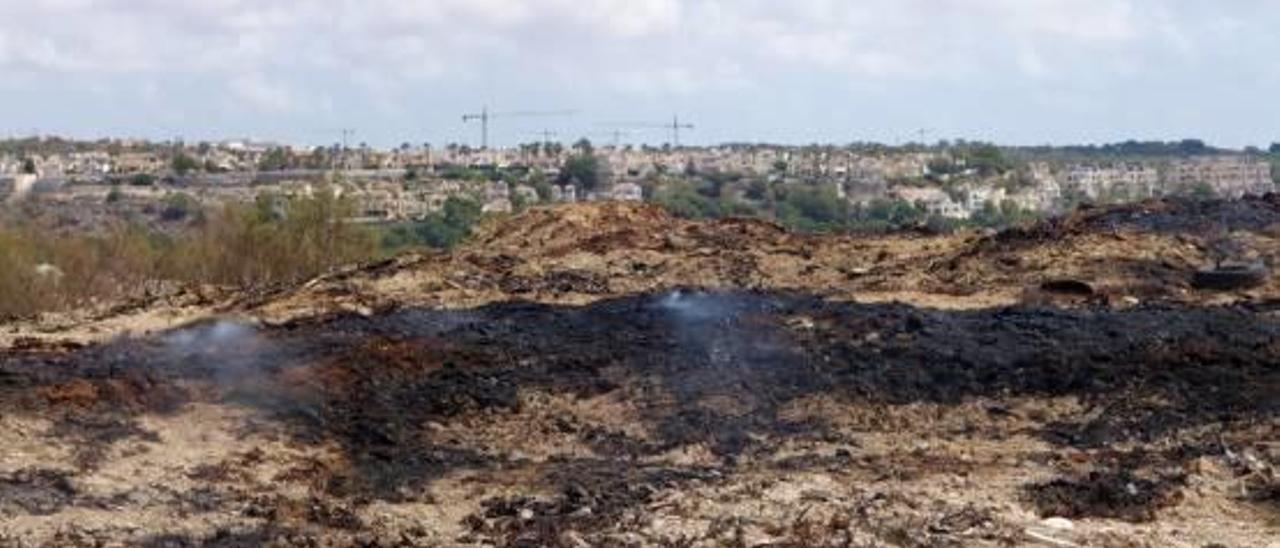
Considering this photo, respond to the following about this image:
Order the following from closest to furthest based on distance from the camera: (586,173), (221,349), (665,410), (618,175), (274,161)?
(665,410) < (221,349) < (586,173) < (618,175) < (274,161)

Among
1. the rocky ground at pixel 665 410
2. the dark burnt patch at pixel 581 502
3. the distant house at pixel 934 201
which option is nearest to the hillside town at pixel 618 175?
the distant house at pixel 934 201

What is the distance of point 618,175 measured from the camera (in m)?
65.5

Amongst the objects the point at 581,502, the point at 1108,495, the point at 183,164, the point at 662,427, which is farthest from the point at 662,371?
the point at 183,164

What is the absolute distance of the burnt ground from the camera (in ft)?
28.5

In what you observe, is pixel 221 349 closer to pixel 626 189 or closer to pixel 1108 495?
pixel 1108 495

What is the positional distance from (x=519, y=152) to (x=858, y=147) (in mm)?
15703

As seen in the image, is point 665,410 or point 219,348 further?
point 219,348

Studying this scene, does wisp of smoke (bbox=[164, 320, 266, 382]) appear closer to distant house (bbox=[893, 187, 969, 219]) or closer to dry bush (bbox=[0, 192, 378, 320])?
dry bush (bbox=[0, 192, 378, 320])

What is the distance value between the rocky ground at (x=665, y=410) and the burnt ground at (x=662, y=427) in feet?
0.08

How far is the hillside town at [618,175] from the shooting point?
1828 inches

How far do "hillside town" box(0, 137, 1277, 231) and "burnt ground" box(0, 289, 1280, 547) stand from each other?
14.2 m

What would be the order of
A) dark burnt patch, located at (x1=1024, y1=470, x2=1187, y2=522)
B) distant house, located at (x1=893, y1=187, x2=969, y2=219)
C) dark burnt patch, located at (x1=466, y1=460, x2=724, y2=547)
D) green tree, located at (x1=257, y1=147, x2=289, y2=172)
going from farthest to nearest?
green tree, located at (x1=257, y1=147, x2=289, y2=172) → distant house, located at (x1=893, y1=187, x2=969, y2=219) → dark burnt patch, located at (x1=1024, y1=470, x2=1187, y2=522) → dark burnt patch, located at (x1=466, y1=460, x2=724, y2=547)

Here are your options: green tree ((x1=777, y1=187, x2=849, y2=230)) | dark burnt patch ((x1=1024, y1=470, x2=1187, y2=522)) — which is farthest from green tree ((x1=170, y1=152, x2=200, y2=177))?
dark burnt patch ((x1=1024, y1=470, x2=1187, y2=522))

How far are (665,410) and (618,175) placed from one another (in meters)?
54.6
